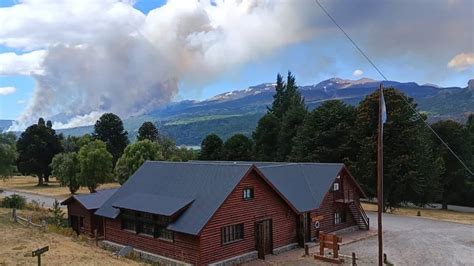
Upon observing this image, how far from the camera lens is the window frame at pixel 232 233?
77.0 ft

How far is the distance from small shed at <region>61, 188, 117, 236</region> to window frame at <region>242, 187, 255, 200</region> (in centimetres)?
1185

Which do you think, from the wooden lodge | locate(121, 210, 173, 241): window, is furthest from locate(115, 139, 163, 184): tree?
locate(121, 210, 173, 241): window

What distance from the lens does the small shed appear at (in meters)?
31.1

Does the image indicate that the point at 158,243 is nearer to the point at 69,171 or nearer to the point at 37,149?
the point at 69,171

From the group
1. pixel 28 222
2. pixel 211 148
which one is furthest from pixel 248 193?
pixel 211 148

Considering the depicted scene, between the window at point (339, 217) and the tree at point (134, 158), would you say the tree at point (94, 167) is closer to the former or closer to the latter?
the tree at point (134, 158)

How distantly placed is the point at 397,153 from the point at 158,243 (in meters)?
27.7

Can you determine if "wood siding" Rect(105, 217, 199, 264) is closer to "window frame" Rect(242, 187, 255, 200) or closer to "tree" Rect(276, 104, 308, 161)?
"window frame" Rect(242, 187, 255, 200)

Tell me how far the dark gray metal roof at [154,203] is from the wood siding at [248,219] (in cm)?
215

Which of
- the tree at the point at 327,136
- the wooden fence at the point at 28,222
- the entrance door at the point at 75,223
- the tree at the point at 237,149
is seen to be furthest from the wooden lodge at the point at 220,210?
the tree at the point at 237,149

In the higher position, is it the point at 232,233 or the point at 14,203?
the point at 232,233

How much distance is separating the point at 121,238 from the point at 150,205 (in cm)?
400

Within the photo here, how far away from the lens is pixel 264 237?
25562 millimetres

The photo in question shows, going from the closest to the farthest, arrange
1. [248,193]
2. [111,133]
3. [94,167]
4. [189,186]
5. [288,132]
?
[248,193] < [189,186] < [94,167] < [288,132] < [111,133]
